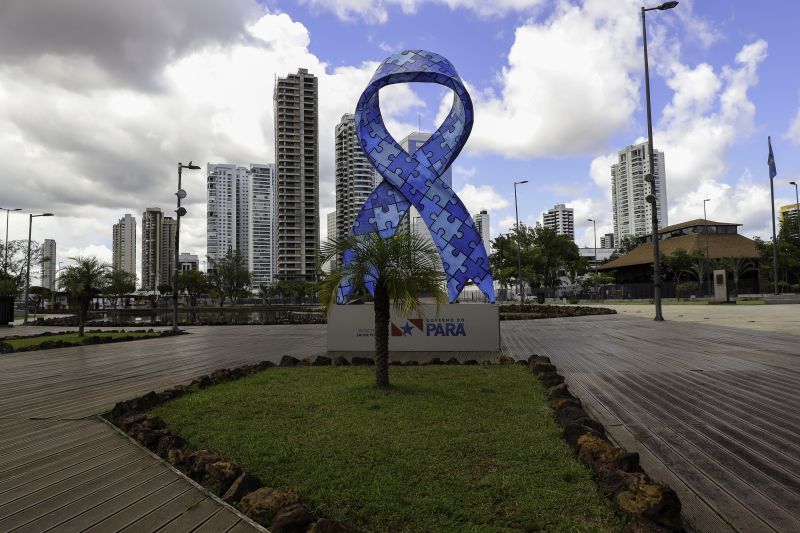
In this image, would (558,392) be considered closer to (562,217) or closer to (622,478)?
(622,478)

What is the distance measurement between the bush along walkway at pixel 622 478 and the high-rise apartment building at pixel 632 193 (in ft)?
420

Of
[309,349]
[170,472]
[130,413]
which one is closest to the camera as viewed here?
[170,472]

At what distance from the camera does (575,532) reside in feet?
9.89

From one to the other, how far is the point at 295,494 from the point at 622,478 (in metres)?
2.19

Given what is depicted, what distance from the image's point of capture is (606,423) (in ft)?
18.5

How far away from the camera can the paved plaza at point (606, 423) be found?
11.2ft

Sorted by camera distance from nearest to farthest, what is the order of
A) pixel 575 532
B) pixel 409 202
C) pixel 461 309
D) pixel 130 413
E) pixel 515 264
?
pixel 575 532 < pixel 130 413 < pixel 461 309 < pixel 409 202 < pixel 515 264


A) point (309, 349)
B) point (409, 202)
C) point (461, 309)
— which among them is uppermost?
point (409, 202)

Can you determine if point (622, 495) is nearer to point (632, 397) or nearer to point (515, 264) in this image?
point (632, 397)

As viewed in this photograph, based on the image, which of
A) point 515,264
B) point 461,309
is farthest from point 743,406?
point 515,264

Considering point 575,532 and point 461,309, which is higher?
point 461,309

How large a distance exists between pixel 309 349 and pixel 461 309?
13.8 ft

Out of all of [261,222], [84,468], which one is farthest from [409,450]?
[261,222]

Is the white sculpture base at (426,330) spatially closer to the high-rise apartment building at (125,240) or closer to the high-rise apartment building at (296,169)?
the high-rise apartment building at (296,169)
